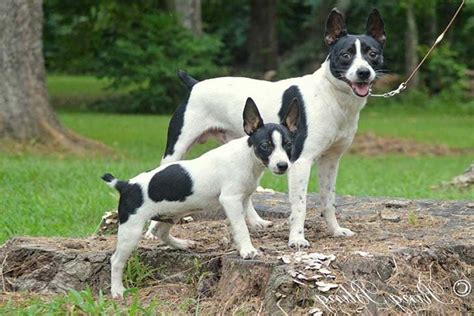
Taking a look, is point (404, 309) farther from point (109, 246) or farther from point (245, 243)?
point (109, 246)

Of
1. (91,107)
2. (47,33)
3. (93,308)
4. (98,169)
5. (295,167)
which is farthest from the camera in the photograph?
(47,33)

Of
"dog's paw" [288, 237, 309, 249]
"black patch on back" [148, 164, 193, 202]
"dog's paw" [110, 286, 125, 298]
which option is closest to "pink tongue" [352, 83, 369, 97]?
"dog's paw" [288, 237, 309, 249]

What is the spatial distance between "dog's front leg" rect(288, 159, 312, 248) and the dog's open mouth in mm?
551

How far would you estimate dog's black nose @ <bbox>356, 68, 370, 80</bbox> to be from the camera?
6.37 metres

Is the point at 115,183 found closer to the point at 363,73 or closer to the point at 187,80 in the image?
the point at 187,80

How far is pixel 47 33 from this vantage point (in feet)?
101

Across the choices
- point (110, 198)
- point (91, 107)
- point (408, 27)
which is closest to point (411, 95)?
point (408, 27)

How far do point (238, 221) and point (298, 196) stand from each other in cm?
64

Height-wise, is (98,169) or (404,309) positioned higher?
(404,309)

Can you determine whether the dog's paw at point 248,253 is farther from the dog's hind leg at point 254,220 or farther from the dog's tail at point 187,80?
the dog's tail at point 187,80

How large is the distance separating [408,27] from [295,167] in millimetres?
25682

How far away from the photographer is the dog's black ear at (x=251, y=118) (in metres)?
6.09

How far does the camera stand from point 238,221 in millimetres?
6148

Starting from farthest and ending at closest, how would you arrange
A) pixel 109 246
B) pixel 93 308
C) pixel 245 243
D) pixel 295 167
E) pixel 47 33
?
pixel 47 33 → pixel 109 246 → pixel 295 167 → pixel 245 243 → pixel 93 308
